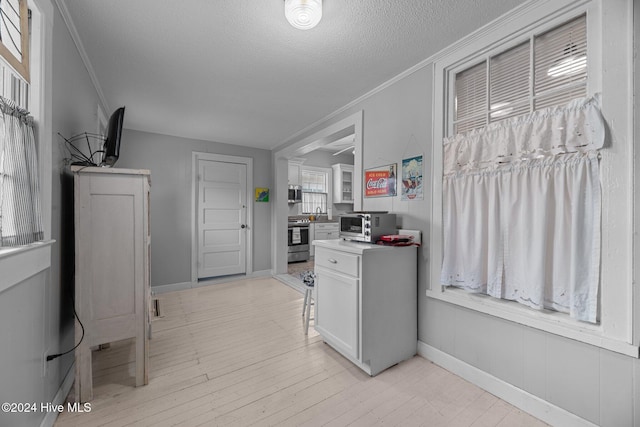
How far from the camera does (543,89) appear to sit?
1.55 metres

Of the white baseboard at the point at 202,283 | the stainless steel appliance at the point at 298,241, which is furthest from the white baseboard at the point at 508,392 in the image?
the stainless steel appliance at the point at 298,241

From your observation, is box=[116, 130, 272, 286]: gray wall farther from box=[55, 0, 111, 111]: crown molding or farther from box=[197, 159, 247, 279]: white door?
box=[55, 0, 111, 111]: crown molding

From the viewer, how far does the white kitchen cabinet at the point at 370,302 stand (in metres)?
1.90

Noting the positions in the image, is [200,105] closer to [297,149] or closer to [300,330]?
[297,149]

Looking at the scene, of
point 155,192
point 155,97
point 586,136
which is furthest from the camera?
point 155,192

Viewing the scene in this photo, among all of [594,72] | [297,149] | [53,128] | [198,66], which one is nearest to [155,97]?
[198,66]

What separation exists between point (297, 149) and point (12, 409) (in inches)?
145

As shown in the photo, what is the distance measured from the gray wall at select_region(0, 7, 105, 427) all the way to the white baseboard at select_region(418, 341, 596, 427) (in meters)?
2.43

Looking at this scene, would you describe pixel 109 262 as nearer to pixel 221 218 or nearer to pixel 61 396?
pixel 61 396

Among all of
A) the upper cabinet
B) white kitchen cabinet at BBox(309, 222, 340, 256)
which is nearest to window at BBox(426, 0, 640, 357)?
white kitchen cabinet at BBox(309, 222, 340, 256)

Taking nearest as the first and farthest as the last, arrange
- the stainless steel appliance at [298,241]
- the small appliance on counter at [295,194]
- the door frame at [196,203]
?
the door frame at [196,203] < the stainless steel appliance at [298,241] < the small appliance on counter at [295,194]

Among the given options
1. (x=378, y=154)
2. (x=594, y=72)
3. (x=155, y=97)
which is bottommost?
(x=378, y=154)

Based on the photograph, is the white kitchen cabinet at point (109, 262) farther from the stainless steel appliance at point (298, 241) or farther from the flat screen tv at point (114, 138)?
the stainless steel appliance at point (298, 241)

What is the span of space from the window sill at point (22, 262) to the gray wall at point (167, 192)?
2.78 meters
